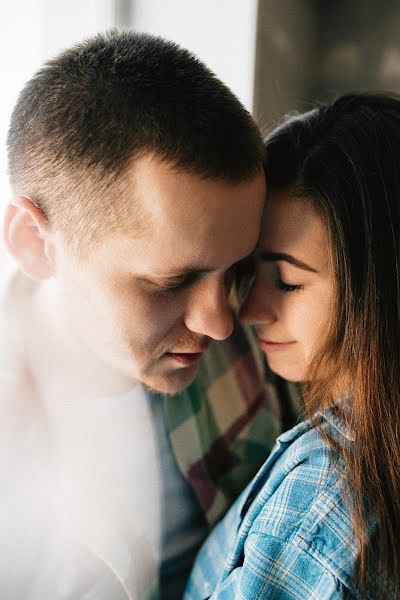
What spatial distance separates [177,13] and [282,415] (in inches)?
32.0

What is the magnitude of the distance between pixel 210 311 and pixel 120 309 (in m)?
0.12

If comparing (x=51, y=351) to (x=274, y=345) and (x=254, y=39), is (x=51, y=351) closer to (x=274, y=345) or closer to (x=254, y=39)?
(x=274, y=345)

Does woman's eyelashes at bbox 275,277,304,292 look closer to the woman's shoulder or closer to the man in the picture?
the man

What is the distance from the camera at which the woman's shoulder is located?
0.72 metres

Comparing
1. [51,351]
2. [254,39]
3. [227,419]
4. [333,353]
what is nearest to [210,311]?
[333,353]

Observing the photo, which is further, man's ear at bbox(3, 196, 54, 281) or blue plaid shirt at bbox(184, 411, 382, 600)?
man's ear at bbox(3, 196, 54, 281)

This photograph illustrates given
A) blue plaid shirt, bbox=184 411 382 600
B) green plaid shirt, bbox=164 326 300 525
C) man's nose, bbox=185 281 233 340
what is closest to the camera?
blue plaid shirt, bbox=184 411 382 600

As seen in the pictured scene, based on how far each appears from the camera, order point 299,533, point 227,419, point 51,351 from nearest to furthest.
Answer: point 299,533 → point 51,351 → point 227,419

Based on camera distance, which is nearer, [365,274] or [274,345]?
[365,274]

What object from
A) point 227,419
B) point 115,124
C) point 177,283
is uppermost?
Answer: point 115,124

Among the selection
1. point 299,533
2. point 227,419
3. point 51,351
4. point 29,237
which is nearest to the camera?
point 299,533

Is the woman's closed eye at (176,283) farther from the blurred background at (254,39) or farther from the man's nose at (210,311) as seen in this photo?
the blurred background at (254,39)

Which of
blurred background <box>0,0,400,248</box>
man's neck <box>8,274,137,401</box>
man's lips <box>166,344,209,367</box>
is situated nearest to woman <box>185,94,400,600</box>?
man's lips <box>166,344,209,367</box>

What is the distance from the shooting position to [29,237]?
85 centimetres
